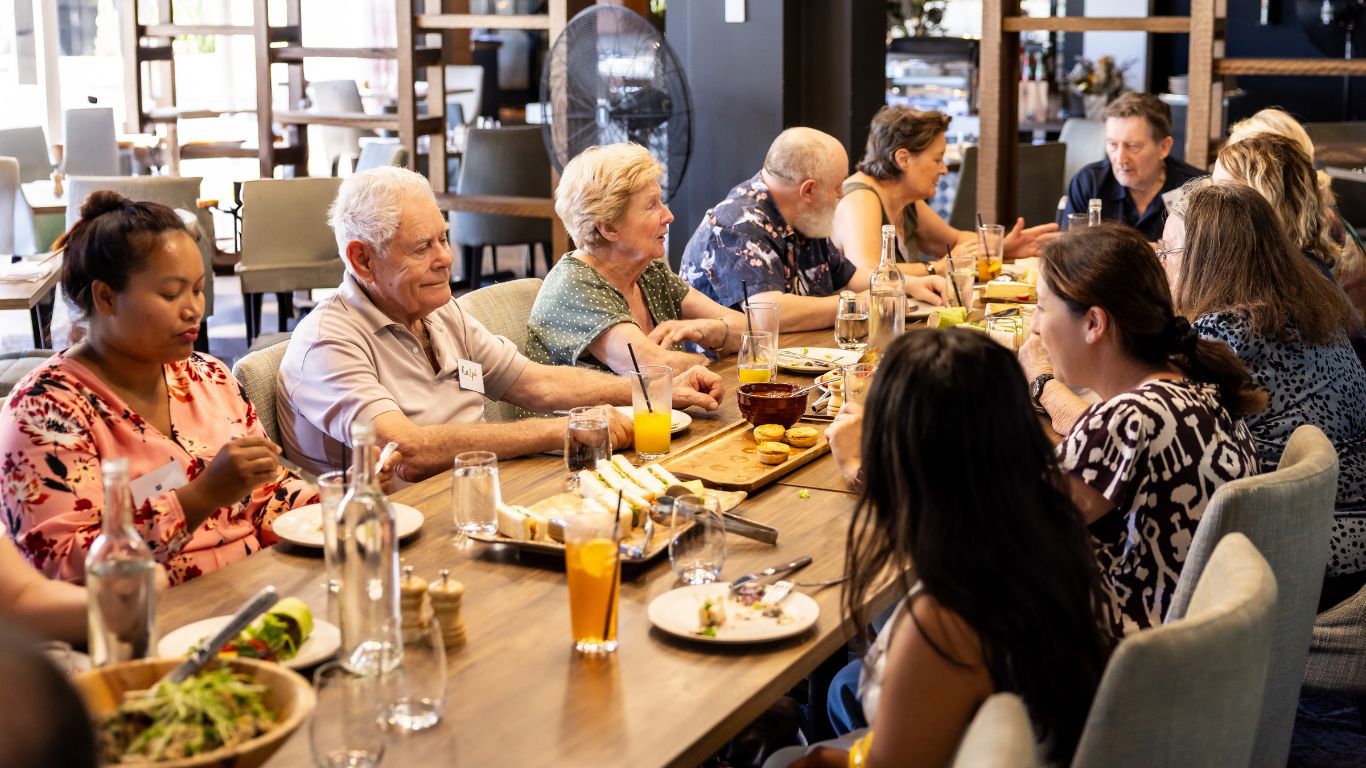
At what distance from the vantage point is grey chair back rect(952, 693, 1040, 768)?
1.22 metres

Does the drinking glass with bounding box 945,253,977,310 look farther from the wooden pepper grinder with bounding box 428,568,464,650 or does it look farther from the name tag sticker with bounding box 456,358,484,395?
the wooden pepper grinder with bounding box 428,568,464,650

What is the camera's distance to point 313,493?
2.47 metres

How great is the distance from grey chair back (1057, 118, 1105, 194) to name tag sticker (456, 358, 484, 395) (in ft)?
18.6

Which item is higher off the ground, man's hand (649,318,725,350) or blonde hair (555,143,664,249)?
blonde hair (555,143,664,249)

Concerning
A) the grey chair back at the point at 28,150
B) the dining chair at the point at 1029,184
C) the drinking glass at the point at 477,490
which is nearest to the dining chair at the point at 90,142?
the grey chair back at the point at 28,150

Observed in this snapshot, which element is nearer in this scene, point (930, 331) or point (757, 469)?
point (930, 331)

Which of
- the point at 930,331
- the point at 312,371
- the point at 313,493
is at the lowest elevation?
the point at 313,493

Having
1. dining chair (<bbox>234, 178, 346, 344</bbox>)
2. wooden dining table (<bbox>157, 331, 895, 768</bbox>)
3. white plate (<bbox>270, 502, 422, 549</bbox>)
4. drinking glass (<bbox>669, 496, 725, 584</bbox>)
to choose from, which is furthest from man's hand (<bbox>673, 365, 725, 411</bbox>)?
dining chair (<bbox>234, 178, 346, 344</bbox>)

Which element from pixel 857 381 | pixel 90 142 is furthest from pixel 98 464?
pixel 90 142

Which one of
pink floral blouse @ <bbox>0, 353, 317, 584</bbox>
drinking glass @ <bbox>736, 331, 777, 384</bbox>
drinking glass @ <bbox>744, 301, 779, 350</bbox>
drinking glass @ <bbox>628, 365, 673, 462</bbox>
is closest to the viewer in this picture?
pink floral blouse @ <bbox>0, 353, 317, 584</bbox>

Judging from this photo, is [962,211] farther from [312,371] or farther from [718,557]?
[718,557]

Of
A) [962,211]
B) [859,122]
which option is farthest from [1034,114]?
[859,122]

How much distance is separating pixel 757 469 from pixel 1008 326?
128 centimetres

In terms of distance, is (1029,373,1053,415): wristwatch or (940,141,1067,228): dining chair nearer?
(1029,373,1053,415): wristwatch
